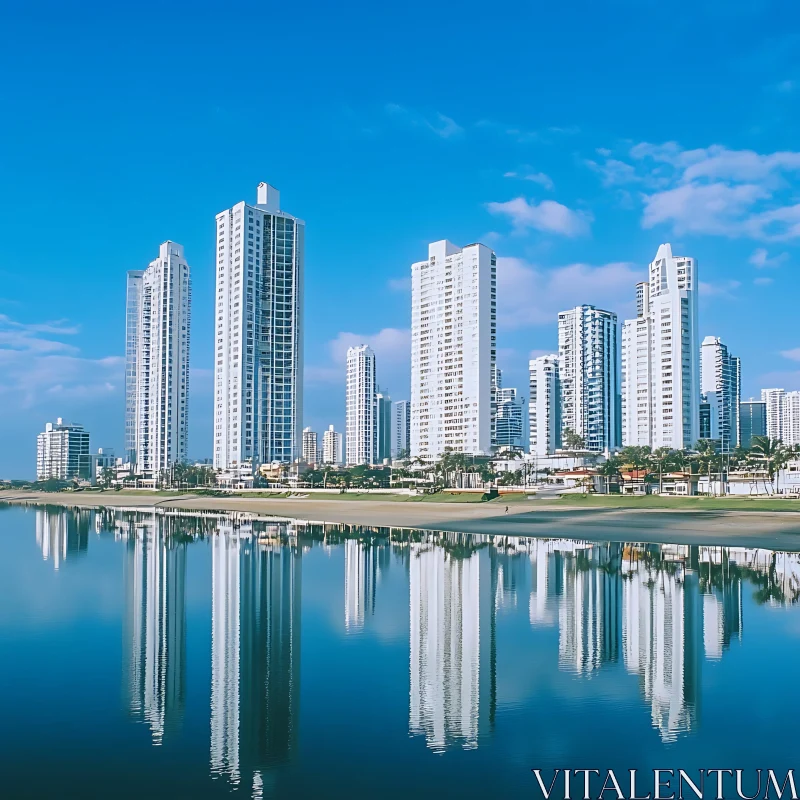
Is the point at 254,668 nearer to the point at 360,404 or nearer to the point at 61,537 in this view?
the point at 61,537

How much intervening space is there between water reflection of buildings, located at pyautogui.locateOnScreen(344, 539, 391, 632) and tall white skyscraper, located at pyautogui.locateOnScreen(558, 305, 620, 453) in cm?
11391

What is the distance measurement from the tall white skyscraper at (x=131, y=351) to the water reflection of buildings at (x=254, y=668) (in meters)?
138

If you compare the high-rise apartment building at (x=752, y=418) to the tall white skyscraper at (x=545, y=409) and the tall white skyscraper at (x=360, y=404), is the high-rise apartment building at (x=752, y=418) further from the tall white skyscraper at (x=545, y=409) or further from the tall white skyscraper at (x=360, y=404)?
the tall white skyscraper at (x=360, y=404)

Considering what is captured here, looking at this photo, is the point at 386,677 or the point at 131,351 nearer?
the point at 386,677

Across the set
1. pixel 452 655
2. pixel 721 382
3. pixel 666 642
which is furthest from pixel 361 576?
pixel 721 382

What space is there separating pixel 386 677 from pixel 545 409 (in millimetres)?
138628

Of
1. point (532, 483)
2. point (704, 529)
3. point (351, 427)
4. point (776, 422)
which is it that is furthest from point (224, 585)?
point (776, 422)

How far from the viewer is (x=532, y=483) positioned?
4528 inches

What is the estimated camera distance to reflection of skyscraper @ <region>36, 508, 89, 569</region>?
45156 mm

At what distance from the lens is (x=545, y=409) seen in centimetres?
15325

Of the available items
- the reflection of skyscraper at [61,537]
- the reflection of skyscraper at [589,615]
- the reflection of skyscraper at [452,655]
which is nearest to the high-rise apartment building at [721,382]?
the reflection of skyscraper at [61,537]

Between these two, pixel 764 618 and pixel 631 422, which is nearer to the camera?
pixel 764 618

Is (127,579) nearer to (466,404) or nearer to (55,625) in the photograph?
(55,625)

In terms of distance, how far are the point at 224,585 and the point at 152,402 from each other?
5324 inches
